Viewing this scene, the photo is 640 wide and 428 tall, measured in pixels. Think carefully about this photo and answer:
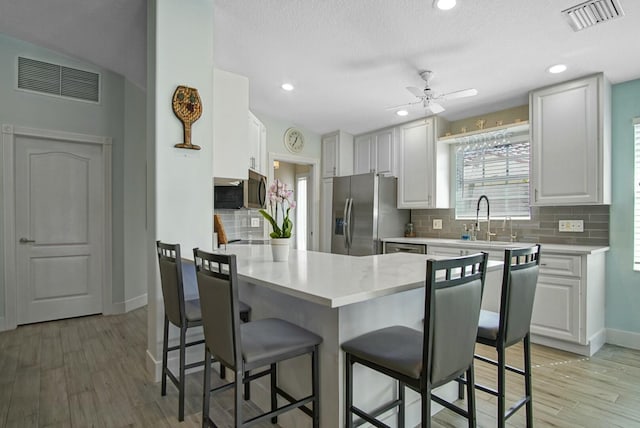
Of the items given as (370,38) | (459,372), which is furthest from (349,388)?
(370,38)

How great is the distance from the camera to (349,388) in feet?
5.02

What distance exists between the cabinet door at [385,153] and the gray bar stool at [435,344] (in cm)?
380

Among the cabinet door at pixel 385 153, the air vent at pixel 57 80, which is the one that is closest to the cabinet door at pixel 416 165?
the cabinet door at pixel 385 153

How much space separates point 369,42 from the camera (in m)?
2.92

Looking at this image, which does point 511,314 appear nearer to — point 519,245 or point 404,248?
point 519,245

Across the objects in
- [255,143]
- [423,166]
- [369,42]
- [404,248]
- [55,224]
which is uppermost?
[369,42]

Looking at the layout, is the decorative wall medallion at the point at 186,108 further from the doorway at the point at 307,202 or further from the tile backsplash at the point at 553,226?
the tile backsplash at the point at 553,226

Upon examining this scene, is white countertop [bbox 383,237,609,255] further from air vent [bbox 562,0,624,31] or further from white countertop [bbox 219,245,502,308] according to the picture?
air vent [bbox 562,0,624,31]

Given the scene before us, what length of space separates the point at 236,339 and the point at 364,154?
4.53 meters

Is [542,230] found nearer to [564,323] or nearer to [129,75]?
[564,323]

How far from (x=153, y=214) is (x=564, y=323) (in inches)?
139

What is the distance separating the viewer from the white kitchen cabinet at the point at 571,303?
3047 mm

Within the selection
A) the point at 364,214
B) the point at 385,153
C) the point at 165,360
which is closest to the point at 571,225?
the point at 364,214

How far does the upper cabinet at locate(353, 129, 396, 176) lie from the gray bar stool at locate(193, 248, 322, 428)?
3.81 m
